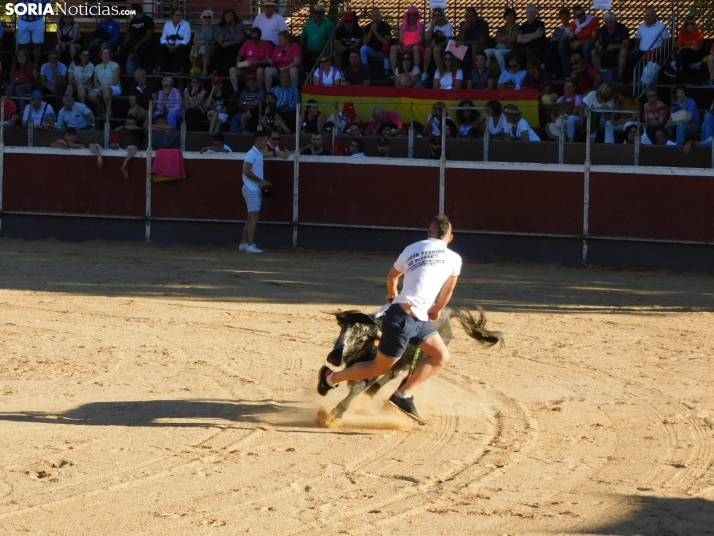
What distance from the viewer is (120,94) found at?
62.5ft

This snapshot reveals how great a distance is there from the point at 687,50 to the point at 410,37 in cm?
485

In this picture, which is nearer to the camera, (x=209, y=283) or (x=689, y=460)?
(x=689, y=460)

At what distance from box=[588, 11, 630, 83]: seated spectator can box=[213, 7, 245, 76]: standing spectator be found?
6.70 metres

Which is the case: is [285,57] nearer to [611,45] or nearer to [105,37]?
[105,37]

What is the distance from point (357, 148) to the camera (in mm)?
16219

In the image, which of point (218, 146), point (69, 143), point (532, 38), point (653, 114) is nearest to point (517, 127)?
point (653, 114)

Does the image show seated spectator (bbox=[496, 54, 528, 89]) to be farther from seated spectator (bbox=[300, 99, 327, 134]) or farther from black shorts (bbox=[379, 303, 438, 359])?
black shorts (bbox=[379, 303, 438, 359])

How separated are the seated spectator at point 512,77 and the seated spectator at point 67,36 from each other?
8459 millimetres

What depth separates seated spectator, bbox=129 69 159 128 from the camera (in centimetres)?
1803

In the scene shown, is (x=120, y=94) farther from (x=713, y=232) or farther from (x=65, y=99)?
(x=713, y=232)

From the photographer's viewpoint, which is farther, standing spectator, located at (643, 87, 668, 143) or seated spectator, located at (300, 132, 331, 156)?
seated spectator, located at (300, 132, 331, 156)

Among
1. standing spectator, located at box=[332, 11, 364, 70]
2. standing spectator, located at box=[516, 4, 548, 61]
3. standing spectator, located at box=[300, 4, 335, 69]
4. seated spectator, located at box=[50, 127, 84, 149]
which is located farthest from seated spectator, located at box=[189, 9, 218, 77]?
standing spectator, located at box=[516, 4, 548, 61]

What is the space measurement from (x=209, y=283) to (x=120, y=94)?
7.35 meters

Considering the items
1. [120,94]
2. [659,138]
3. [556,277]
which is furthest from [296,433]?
[120,94]
